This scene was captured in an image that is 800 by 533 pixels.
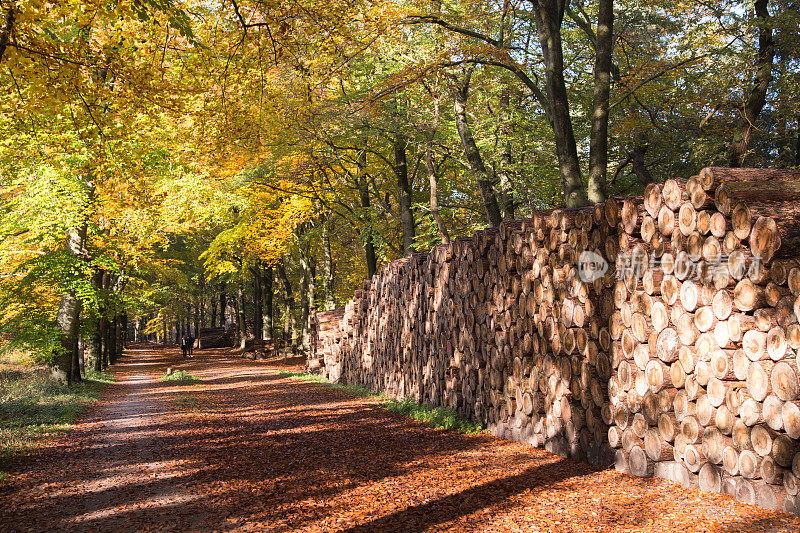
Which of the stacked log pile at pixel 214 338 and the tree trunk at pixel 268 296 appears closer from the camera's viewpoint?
the tree trunk at pixel 268 296

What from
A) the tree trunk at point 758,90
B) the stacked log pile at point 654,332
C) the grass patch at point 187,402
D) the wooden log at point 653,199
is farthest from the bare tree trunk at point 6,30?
the tree trunk at point 758,90

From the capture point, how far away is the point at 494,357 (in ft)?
26.7

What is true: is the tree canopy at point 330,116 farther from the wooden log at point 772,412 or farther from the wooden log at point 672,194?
the wooden log at point 772,412

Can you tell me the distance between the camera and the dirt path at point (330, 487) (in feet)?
15.0

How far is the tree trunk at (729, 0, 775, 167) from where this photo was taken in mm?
11906

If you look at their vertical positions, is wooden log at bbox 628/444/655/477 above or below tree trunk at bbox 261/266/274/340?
below

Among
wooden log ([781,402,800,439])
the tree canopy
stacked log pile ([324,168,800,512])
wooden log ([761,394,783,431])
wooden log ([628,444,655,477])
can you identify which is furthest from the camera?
the tree canopy

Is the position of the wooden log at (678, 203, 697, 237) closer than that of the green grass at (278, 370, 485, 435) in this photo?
Yes

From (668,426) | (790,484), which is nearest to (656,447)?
(668,426)

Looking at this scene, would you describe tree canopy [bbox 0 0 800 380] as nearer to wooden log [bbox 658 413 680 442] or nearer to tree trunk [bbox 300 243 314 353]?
tree trunk [bbox 300 243 314 353]

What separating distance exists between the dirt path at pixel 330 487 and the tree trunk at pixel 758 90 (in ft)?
28.0

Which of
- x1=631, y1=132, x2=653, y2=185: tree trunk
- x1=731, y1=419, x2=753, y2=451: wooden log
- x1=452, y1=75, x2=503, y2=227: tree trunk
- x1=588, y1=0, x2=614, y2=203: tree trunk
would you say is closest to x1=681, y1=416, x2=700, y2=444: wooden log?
x1=731, y1=419, x2=753, y2=451: wooden log

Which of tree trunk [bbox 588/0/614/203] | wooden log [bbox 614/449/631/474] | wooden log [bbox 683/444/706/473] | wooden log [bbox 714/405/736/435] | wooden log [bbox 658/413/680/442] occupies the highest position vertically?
tree trunk [bbox 588/0/614/203]

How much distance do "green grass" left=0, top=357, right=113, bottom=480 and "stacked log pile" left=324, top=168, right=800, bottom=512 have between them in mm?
5778
